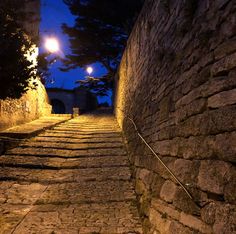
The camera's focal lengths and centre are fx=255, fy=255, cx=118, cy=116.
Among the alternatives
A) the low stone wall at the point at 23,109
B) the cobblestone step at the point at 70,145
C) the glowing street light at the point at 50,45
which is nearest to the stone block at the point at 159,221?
the cobblestone step at the point at 70,145

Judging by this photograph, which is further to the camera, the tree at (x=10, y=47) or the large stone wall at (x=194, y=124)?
the tree at (x=10, y=47)

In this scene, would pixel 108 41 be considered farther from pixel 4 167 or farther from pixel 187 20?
pixel 187 20

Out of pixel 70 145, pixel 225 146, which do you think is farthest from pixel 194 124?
pixel 70 145

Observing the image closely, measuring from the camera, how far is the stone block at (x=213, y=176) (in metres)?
1.64

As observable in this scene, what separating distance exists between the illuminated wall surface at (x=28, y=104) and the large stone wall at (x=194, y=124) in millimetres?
3651

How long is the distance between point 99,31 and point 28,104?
28.7 ft

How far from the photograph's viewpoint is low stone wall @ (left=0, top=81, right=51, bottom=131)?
6656 mm

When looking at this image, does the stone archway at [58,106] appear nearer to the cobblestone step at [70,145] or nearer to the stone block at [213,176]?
the cobblestone step at [70,145]

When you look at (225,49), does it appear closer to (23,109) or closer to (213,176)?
(213,176)

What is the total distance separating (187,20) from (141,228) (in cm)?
230

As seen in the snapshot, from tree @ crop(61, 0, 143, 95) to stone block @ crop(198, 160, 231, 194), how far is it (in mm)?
13259

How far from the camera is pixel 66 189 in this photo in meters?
3.85

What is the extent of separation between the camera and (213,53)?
6.61 feet

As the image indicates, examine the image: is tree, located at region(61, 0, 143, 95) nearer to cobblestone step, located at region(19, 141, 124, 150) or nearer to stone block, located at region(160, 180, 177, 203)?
cobblestone step, located at region(19, 141, 124, 150)
